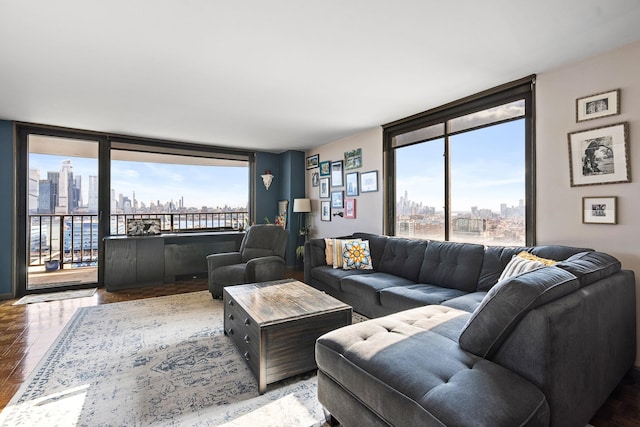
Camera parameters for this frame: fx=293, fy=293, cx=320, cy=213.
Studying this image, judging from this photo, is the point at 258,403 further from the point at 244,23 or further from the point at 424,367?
the point at 244,23

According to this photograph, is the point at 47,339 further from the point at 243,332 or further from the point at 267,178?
the point at 267,178

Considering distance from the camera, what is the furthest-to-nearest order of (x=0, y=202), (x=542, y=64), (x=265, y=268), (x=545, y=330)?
(x=0, y=202), (x=265, y=268), (x=542, y=64), (x=545, y=330)

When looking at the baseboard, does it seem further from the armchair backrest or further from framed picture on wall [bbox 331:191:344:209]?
framed picture on wall [bbox 331:191:344:209]

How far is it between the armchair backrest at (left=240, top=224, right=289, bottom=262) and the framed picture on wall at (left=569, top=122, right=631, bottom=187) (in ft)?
10.8

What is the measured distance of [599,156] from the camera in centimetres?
225

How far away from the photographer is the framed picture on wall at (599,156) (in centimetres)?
215

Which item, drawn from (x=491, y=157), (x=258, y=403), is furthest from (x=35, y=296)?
(x=491, y=157)

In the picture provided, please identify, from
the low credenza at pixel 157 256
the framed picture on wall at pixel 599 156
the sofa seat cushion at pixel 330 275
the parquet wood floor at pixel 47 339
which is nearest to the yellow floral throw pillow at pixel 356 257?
the sofa seat cushion at pixel 330 275

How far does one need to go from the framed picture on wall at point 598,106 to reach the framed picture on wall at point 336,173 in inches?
123

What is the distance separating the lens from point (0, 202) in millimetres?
3908

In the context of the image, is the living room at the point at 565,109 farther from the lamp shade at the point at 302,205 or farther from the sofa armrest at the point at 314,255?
the lamp shade at the point at 302,205

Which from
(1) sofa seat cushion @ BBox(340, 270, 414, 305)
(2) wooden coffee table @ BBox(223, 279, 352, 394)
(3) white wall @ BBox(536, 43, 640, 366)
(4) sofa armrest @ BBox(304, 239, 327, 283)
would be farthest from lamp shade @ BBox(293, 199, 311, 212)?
(3) white wall @ BBox(536, 43, 640, 366)

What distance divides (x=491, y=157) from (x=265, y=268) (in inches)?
111

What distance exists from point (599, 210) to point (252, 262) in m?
3.29
